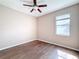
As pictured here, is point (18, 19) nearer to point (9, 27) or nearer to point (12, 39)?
point (9, 27)

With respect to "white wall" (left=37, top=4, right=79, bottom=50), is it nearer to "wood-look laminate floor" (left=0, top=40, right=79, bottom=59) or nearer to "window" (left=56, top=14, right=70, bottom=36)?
"window" (left=56, top=14, right=70, bottom=36)

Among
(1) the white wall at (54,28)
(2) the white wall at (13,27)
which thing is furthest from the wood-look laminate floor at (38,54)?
(2) the white wall at (13,27)

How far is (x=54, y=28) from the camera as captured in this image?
4480 millimetres

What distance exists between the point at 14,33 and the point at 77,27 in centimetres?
392

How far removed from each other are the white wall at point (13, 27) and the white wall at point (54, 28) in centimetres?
105

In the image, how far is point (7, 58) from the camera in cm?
257

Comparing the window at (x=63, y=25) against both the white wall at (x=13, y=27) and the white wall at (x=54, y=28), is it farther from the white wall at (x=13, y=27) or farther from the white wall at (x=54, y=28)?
the white wall at (x=13, y=27)

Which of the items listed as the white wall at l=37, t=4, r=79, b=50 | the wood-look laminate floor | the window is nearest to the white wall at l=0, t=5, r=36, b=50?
the wood-look laminate floor

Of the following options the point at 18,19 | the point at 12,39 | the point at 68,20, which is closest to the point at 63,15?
the point at 68,20

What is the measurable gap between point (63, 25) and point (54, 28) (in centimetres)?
69

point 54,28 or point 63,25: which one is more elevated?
point 63,25

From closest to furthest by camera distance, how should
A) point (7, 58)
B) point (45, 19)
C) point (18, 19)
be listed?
point (7, 58) → point (18, 19) → point (45, 19)

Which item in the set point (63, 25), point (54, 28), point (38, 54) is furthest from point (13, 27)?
point (63, 25)

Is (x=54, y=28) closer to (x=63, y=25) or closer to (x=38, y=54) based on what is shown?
(x=63, y=25)
